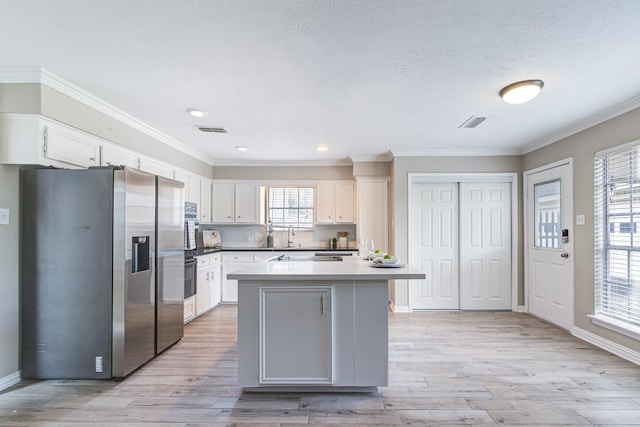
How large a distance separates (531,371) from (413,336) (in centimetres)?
119

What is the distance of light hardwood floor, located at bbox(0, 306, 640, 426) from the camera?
214cm

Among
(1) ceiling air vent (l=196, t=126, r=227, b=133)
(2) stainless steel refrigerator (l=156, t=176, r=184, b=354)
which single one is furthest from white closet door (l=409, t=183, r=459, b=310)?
(2) stainless steel refrigerator (l=156, t=176, r=184, b=354)

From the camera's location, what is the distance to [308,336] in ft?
7.97

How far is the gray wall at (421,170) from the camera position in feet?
15.6

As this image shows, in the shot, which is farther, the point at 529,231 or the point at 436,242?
the point at 436,242

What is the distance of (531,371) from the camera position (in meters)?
2.81

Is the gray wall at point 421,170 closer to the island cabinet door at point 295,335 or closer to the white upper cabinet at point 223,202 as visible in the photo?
the island cabinet door at point 295,335

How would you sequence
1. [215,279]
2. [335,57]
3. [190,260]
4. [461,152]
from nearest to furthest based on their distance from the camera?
1. [335,57]
2. [190,260]
3. [461,152]
4. [215,279]

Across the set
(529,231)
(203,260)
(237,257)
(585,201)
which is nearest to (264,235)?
(237,257)

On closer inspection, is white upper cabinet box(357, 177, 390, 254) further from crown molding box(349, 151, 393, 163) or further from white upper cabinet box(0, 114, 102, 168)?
white upper cabinet box(0, 114, 102, 168)

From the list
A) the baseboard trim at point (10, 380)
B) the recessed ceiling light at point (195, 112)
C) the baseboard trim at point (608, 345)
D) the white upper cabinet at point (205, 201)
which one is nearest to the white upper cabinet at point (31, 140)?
the recessed ceiling light at point (195, 112)

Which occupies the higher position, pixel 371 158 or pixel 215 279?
pixel 371 158

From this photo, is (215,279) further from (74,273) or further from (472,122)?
(472,122)

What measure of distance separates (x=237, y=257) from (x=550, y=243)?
14.7ft
